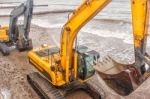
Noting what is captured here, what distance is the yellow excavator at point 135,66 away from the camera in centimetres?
522

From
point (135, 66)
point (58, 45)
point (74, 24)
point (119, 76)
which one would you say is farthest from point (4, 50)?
point (135, 66)

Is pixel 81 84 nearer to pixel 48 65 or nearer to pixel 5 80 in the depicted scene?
pixel 48 65

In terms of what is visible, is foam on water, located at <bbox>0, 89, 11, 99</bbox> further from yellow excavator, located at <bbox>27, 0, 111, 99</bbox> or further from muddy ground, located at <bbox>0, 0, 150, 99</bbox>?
yellow excavator, located at <bbox>27, 0, 111, 99</bbox>

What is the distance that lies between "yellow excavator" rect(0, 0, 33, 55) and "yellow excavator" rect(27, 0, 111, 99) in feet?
10.8

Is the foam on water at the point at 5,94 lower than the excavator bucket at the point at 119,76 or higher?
lower

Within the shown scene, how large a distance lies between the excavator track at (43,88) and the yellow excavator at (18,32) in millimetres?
3135

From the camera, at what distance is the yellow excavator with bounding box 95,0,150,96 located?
5.22 metres

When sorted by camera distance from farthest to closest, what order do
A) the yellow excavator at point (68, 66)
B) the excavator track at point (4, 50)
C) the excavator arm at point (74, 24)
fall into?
the excavator track at point (4, 50) < the yellow excavator at point (68, 66) < the excavator arm at point (74, 24)

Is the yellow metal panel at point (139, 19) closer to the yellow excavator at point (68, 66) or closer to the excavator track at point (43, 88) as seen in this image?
the yellow excavator at point (68, 66)

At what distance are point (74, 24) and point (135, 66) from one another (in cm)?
161

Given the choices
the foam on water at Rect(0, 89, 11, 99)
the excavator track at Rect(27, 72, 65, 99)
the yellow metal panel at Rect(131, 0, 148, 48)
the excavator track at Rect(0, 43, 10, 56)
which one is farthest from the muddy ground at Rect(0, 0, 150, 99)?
the yellow metal panel at Rect(131, 0, 148, 48)

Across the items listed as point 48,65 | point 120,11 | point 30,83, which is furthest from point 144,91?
point 120,11

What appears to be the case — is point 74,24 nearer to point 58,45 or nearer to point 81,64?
point 81,64

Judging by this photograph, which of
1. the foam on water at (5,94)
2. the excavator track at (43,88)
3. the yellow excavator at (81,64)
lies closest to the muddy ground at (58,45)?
the foam on water at (5,94)
